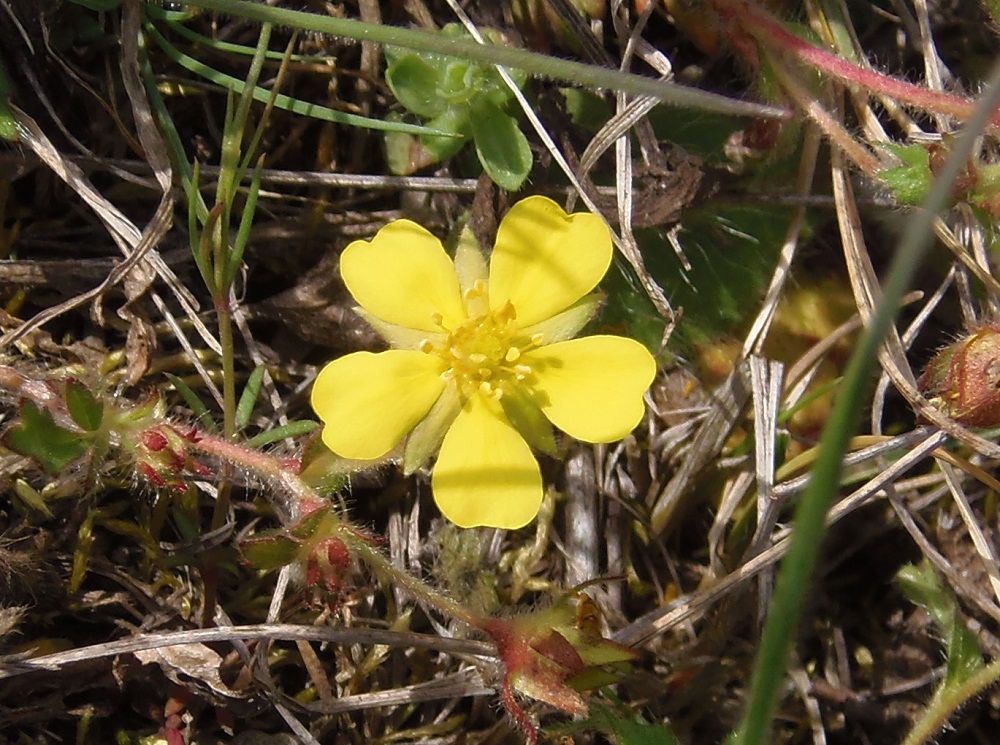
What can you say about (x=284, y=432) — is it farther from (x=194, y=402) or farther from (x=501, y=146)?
(x=501, y=146)

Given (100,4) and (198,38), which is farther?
(198,38)

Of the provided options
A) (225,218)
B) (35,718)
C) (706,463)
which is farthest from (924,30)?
(35,718)

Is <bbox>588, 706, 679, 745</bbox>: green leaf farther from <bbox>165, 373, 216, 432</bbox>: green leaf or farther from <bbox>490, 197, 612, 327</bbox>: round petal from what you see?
<bbox>165, 373, 216, 432</bbox>: green leaf

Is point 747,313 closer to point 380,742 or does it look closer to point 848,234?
point 848,234

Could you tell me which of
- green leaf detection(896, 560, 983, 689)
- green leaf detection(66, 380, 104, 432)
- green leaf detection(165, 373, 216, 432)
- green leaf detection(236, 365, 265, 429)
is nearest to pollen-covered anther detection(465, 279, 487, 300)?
green leaf detection(236, 365, 265, 429)

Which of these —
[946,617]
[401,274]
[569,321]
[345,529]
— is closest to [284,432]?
[345,529]

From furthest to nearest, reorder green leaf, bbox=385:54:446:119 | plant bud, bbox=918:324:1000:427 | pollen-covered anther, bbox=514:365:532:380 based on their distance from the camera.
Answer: green leaf, bbox=385:54:446:119 < plant bud, bbox=918:324:1000:427 < pollen-covered anther, bbox=514:365:532:380
